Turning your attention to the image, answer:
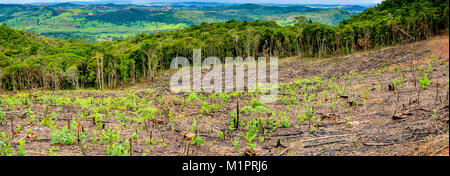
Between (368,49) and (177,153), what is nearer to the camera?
(177,153)

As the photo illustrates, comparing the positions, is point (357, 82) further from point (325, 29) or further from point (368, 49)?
point (325, 29)

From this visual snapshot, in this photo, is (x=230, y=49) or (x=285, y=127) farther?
(x=230, y=49)

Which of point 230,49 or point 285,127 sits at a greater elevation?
point 230,49

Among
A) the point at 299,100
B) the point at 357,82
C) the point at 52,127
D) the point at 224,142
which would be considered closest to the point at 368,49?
the point at 357,82

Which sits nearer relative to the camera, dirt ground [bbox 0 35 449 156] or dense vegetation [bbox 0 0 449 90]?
dirt ground [bbox 0 35 449 156]

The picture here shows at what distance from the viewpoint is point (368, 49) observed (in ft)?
123

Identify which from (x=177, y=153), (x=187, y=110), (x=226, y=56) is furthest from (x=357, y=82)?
(x=226, y=56)

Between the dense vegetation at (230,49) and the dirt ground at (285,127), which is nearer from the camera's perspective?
the dirt ground at (285,127)

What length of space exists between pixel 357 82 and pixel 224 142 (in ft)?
41.4
